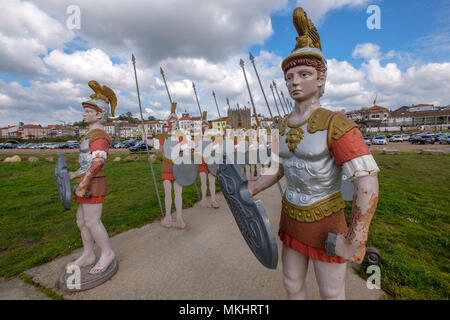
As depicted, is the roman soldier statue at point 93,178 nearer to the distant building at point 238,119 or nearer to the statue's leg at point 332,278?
the statue's leg at point 332,278

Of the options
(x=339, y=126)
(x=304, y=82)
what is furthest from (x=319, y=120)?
(x=304, y=82)

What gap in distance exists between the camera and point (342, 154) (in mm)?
1314

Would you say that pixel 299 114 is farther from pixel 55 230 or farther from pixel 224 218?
pixel 55 230

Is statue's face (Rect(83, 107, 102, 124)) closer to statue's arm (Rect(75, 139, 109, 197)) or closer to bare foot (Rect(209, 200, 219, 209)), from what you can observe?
statue's arm (Rect(75, 139, 109, 197))

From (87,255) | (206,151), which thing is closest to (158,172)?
(206,151)

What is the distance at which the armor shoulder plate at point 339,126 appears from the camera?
51.9 inches

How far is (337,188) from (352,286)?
1711mm

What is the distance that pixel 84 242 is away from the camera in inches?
113

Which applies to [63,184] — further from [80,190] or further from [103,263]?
[103,263]

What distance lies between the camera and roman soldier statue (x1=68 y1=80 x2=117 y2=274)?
2570 mm

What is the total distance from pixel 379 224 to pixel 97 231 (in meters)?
4.81

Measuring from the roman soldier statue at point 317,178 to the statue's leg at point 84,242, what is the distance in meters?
2.51

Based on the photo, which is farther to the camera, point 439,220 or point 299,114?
point 439,220
